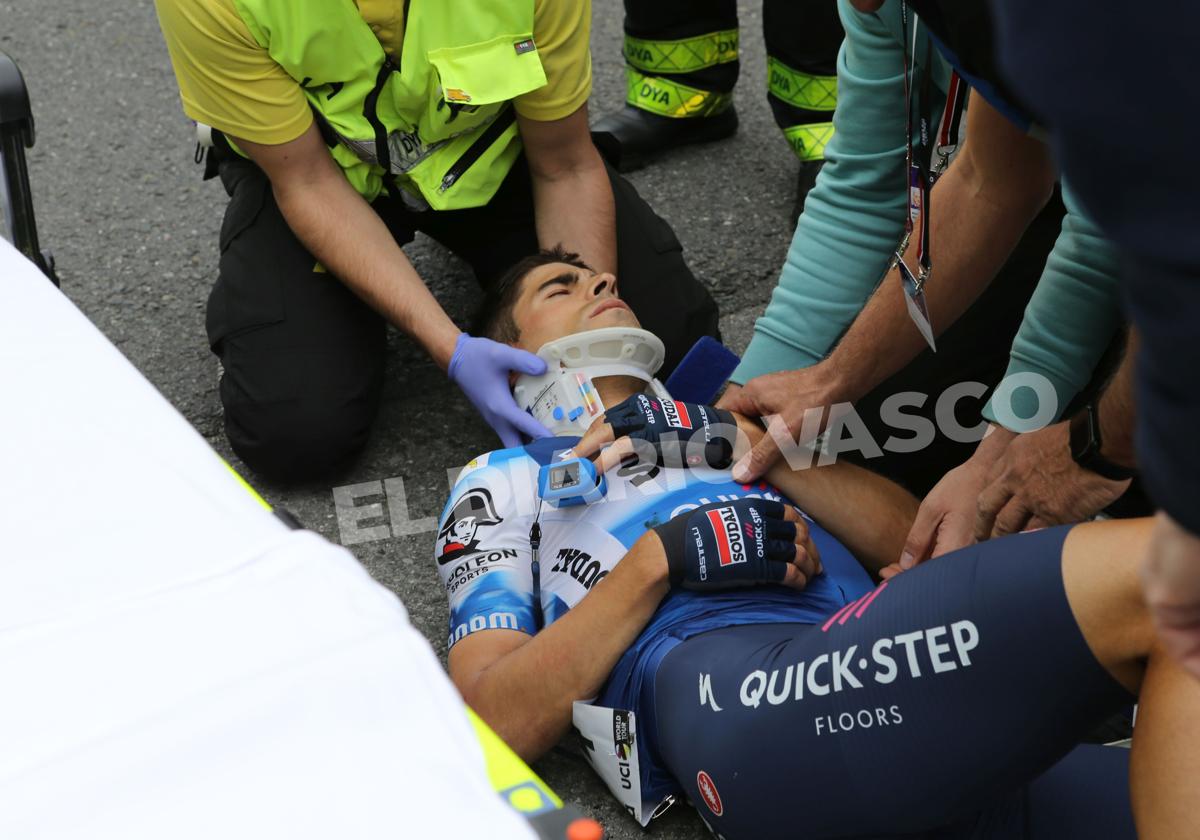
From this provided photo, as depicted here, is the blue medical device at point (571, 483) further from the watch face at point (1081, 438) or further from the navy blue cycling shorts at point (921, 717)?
the watch face at point (1081, 438)

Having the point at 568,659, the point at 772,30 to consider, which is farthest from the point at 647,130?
the point at 568,659

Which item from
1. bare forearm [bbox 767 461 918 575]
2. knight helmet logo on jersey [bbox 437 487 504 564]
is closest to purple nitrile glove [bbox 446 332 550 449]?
knight helmet logo on jersey [bbox 437 487 504 564]

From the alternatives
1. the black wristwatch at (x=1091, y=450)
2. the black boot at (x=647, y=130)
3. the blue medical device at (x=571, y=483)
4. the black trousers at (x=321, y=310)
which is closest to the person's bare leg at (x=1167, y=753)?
the black wristwatch at (x=1091, y=450)

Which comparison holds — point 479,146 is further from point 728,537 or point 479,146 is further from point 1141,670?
point 1141,670

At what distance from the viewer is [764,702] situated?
5.14 ft

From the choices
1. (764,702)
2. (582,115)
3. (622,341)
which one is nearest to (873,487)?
(622,341)

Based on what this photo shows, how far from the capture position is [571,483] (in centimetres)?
200

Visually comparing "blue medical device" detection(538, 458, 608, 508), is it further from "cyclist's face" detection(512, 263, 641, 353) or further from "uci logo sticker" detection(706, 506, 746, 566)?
"cyclist's face" detection(512, 263, 641, 353)

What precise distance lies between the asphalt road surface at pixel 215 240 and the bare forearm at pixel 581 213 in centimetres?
42

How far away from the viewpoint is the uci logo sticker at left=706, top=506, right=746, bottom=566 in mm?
1815

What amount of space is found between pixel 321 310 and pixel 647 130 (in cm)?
133

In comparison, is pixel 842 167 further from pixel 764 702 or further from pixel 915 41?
pixel 764 702

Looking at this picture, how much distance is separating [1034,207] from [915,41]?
0.32 m

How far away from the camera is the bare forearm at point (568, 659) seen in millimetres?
1802
